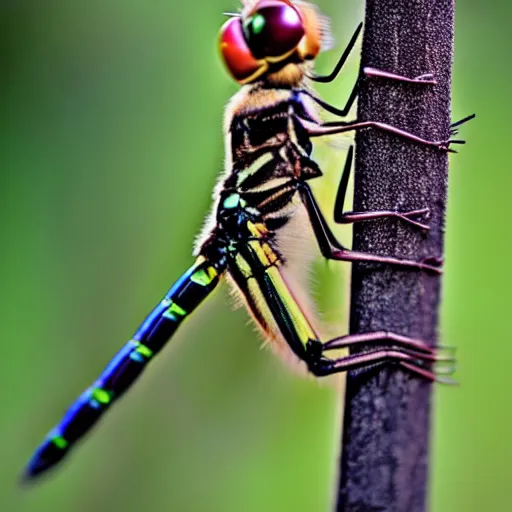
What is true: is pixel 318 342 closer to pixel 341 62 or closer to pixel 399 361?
pixel 399 361

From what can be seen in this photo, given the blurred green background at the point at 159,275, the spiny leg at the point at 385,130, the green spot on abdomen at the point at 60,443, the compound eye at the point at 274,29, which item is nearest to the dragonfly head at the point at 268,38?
the compound eye at the point at 274,29

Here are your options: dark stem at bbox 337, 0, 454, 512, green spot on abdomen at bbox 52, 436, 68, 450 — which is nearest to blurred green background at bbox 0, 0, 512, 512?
green spot on abdomen at bbox 52, 436, 68, 450

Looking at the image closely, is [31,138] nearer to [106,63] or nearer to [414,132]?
[106,63]

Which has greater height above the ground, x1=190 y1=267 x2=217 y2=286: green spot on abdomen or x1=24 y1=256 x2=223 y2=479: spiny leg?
x1=190 y1=267 x2=217 y2=286: green spot on abdomen

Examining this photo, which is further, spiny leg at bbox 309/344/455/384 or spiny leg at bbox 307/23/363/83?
spiny leg at bbox 307/23/363/83

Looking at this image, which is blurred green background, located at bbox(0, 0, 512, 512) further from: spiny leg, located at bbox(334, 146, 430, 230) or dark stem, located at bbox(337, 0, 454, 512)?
dark stem, located at bbox(337, 0, 454, 512)

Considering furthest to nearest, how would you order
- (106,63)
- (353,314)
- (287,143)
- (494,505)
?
(106,63)
(494,505)
(287,143)
(353,314)

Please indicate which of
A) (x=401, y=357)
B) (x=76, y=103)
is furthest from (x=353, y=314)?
(x=76, y=103)
